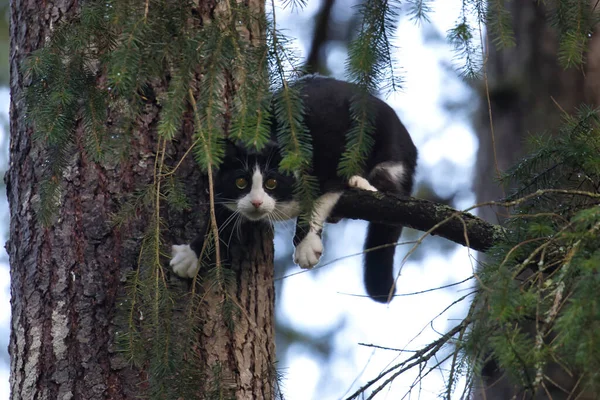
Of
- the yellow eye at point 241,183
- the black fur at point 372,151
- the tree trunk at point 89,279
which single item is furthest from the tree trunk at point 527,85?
the tree trunk at point 89,279

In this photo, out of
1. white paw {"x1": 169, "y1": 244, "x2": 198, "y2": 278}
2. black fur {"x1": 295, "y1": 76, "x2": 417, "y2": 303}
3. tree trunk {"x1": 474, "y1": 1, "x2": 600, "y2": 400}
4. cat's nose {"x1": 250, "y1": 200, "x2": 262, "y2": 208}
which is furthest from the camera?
tree trunk {"x1": 474, "y1": 1, "x2": 600, "y2": 400}

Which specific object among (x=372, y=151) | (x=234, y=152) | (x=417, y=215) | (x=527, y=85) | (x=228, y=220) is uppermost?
(x=527, y=85)

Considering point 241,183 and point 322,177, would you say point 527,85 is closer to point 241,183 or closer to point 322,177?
point 322,177

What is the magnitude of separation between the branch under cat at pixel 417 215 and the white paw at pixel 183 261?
0.64 meters

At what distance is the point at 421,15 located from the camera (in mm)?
1911

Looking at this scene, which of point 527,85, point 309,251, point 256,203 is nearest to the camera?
point 256,203

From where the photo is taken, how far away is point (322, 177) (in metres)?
3.07

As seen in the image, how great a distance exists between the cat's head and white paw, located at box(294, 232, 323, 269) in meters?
0.14

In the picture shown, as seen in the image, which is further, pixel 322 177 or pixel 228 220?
pixel 322 177

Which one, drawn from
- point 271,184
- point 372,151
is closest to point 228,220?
point 271,184

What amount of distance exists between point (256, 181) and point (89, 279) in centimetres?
89

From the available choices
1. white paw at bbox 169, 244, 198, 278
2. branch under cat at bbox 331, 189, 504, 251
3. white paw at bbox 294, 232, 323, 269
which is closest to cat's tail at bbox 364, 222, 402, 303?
white paw at bbox 294, 232, 323, 269

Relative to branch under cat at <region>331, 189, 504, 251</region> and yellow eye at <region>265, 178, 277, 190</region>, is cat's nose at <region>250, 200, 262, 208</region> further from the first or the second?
branch under cat at <region>331, 189, 504, 251</region>

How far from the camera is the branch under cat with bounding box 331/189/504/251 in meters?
2.36
